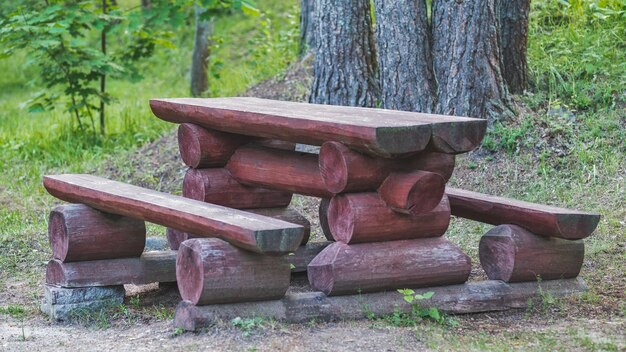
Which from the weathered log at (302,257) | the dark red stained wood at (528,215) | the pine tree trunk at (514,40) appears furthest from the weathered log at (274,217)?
the pine tree trunk at (514,40)

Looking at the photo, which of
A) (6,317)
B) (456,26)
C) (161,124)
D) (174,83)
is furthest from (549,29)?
(174,83)

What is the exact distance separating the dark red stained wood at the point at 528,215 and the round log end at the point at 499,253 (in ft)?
0.34

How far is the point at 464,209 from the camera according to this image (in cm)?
545

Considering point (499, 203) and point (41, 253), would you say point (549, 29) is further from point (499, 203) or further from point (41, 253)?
point (41, 253)

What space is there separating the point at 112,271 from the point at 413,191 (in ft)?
6.24

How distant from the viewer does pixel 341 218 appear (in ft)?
15.7

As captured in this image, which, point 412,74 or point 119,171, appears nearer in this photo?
point 412,74

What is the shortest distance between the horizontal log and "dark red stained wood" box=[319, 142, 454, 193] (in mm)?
583

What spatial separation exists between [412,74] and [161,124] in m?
3.98

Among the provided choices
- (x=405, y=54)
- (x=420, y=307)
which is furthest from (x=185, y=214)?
(x=405, y=54)

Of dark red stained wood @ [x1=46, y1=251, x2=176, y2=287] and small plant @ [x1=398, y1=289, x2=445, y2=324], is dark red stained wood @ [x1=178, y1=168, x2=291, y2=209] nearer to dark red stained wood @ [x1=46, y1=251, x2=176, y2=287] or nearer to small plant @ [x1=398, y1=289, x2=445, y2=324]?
dark red stained wood @ [x1=46, y1=251, x2=176, y2=287]

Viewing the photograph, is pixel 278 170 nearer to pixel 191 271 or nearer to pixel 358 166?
pixel 358 166

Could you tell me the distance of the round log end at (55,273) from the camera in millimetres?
5273

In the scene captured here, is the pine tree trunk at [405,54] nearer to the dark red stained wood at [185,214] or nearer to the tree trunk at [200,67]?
the dark red stained wood at [185,214]
